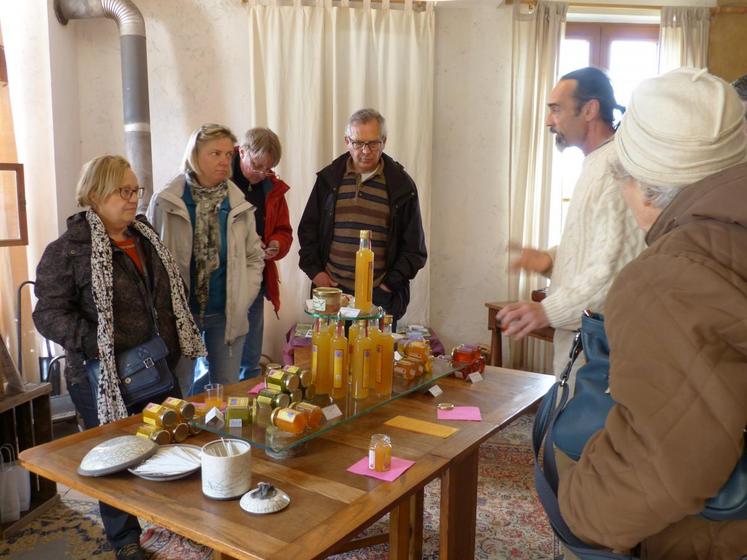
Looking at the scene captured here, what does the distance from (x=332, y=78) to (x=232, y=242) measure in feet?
5.41

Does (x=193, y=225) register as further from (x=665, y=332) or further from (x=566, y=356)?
(x=665, y=332)

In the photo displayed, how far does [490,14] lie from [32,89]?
273 centimetres

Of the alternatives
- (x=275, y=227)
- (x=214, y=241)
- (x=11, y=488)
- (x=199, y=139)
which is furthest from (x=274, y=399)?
(x=275, y=227)

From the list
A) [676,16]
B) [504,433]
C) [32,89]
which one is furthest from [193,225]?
[676,16]

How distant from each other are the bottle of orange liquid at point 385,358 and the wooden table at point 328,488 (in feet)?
0.23

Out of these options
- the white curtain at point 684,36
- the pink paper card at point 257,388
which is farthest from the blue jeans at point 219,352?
the white curtain at point 684,36

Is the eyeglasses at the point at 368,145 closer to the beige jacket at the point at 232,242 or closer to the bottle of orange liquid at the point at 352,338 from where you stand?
the beige jacket at the point at 232,242

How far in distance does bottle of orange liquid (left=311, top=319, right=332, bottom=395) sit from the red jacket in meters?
1.42

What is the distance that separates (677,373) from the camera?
0.76 m

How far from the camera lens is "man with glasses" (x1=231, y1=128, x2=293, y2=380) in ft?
9.59

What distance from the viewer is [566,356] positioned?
1770mm

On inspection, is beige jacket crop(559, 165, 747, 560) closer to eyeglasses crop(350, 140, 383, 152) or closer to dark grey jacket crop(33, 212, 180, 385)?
dark grey jacket crop(33, 212, 180, 385)

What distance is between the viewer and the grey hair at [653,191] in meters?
0.97

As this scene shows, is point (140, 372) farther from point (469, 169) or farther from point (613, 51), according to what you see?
point (613, 51)
